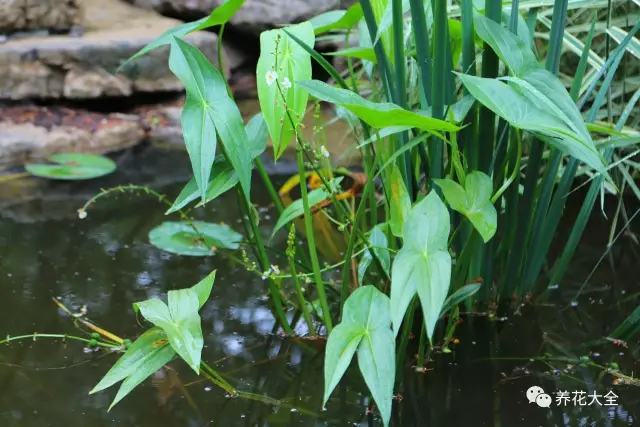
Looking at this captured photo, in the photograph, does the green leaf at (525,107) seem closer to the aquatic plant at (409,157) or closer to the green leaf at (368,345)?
the aquatic plant at (409,157)

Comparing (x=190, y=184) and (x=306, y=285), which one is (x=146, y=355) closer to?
(x=190, y=184)

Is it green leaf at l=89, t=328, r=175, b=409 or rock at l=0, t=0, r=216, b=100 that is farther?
rock at l=0, t=0, r=216, b=100

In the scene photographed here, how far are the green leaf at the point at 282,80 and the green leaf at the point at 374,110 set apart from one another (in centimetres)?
17

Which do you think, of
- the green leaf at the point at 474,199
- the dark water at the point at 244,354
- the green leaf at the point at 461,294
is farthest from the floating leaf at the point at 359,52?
the dark water at the point at 244,354

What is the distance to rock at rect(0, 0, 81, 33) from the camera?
3.05m

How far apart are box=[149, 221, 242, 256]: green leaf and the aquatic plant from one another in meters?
0.33

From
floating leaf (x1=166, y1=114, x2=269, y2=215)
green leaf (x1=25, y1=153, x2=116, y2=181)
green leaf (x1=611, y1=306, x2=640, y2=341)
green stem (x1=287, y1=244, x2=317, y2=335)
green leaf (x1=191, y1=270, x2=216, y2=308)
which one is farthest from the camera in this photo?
green leaf (x1=25, y1=153, x2=116, y2=181)

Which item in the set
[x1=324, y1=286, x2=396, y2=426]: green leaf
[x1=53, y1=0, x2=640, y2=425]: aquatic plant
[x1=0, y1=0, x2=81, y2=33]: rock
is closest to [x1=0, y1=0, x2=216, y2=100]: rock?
[x1=0, y1=0, x2=81, y2=33]: rock

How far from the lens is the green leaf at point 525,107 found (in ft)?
3.72

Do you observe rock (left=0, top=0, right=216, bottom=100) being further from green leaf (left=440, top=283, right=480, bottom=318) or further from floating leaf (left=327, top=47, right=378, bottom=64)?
green leaf (left=440, top=283, right=480, bottom=318)

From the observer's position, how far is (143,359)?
1.25 m

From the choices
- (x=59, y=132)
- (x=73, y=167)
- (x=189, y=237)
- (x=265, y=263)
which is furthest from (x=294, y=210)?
(x=59, y=132)

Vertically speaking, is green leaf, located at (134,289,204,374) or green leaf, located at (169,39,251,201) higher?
green leaf, located at (169,39,251,201)

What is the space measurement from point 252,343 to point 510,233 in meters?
0.54
